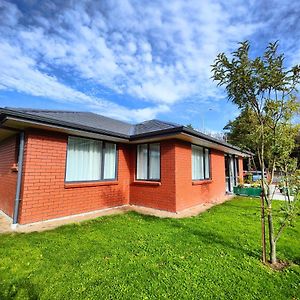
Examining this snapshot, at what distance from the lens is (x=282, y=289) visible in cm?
285

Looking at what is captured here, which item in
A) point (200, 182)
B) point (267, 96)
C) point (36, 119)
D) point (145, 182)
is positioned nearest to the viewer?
point (267, 96)

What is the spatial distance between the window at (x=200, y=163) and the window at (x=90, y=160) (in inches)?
150

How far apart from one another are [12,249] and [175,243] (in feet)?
11.5

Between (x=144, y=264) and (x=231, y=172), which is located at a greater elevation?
(x=231, y=172)

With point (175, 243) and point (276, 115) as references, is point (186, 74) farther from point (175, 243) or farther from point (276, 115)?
point (175, 243)

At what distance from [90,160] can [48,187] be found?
1.82 m

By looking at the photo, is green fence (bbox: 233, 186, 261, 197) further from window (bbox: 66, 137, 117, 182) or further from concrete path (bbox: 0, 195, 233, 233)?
window (bbox: 66, 137, 117, 182)

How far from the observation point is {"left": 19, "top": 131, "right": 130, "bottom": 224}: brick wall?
5688mm

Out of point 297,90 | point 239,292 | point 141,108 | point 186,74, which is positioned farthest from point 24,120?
point 141,108

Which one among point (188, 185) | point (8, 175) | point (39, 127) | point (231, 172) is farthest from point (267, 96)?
point (231, 172)

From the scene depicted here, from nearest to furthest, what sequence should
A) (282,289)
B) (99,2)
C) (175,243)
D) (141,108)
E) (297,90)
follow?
(282,289)
(297,90)
(175,243)
(99,2)
(141,108)

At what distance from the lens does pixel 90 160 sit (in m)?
7.48

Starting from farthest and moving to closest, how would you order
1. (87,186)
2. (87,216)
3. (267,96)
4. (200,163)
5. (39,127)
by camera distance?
(200,163)
(87,186)
(87,216)
(39,127)
(267,96)

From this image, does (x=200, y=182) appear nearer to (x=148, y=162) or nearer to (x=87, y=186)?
(x=148, y=162)
